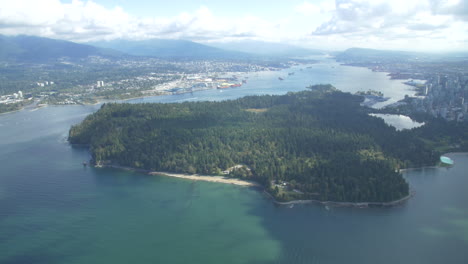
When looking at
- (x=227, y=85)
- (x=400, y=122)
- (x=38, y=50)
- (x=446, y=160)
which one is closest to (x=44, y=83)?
(x=227, y=85)

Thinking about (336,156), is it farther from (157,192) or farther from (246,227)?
(157,192)

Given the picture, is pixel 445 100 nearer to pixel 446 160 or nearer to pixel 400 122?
pixel 400 122

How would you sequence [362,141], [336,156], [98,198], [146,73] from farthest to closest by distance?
[146,73] → [362,141] → [336,156] → [98,198]

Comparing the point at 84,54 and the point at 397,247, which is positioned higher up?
the point at 84,54

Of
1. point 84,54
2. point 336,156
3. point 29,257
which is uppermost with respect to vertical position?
point 84,54

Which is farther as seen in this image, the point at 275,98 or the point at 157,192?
the point at 275,98

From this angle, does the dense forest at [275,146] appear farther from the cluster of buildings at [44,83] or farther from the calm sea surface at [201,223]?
the cluster of buildings at [44,83]

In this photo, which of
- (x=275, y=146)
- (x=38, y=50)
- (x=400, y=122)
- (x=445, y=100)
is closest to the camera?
(x=275, y=146)

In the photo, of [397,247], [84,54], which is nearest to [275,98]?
[397,247]
